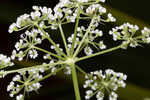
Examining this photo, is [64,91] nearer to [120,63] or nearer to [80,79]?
[80,79]

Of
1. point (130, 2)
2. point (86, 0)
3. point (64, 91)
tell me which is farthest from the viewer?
point (64, 91)

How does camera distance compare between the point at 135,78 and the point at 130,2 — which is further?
the point at 135,78

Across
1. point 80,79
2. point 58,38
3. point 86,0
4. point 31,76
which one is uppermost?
point 58,38

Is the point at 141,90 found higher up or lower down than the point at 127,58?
lower down

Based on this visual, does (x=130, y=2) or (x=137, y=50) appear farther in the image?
(x=137, y=50)

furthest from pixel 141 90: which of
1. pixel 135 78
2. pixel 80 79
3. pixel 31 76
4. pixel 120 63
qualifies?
pixel 31 76

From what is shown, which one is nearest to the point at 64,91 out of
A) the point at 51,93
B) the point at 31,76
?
the point at 51,93

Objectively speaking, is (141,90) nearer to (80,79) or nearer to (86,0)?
(80,79)

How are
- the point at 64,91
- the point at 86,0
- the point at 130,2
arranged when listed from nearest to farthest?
the point at 86,0 → the point at 130,2 → the point at 64,91

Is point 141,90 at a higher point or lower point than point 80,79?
lower
